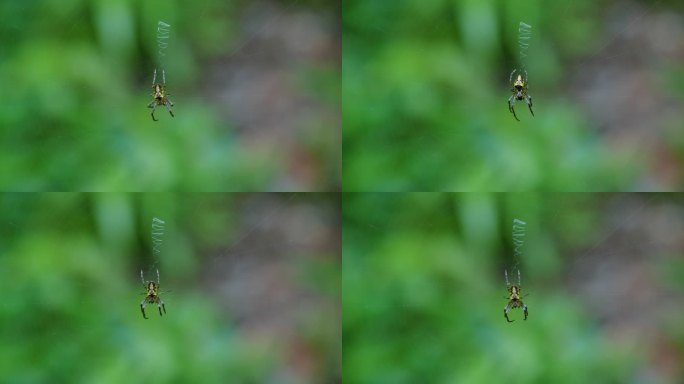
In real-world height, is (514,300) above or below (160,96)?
below

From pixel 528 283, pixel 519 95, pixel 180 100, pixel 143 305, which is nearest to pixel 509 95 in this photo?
pixel 519 95

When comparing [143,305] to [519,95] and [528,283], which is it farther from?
[519,95]

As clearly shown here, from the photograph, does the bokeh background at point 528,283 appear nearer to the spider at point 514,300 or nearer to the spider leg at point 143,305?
the spider at point 514,300

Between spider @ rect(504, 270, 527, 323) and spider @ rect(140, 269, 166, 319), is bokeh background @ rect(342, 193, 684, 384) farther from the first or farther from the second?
spider @ rect(140, 269, 166, 319)

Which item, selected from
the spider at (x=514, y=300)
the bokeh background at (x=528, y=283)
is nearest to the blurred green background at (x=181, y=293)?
the bokeh background at (x=528, y=283)

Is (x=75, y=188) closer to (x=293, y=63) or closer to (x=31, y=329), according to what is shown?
(x=31, y=329)

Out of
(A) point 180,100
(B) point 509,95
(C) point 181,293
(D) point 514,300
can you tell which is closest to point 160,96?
(A) point 180,100

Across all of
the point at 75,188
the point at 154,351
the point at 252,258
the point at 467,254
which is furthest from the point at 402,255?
the point at 75,188
